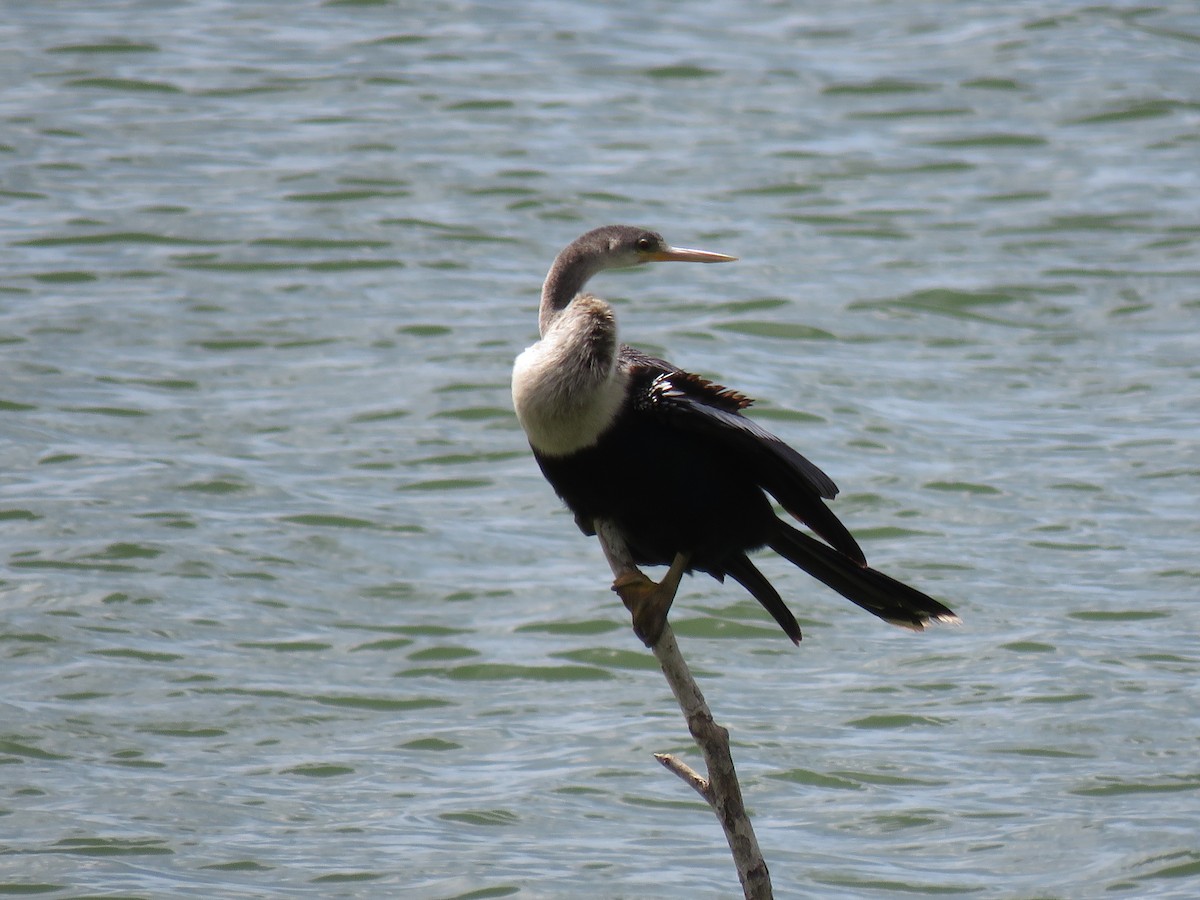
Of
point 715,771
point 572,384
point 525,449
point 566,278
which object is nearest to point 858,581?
point 715,771

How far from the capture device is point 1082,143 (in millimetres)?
15703

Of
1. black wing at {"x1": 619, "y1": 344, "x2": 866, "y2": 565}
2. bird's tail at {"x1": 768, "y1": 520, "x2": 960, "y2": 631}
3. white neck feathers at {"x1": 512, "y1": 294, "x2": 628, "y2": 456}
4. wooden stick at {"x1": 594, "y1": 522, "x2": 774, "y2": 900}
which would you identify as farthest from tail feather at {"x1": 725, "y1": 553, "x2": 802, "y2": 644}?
white neck feathers at {"x1": 512, "y1": 294, "x2": 628, "y2": 456}

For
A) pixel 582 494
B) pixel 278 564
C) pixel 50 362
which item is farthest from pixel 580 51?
pixel 582 494

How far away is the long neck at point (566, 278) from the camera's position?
4.63 meters

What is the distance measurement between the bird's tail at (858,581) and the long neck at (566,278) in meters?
0.77

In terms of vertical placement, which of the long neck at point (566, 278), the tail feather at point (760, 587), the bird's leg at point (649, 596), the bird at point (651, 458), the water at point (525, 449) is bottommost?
the water at point (525, 449)

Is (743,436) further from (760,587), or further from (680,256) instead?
(680,256)

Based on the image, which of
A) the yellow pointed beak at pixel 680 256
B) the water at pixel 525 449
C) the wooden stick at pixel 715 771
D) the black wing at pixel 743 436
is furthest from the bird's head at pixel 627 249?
the water at pixel 525 449

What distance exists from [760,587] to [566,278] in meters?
0.94

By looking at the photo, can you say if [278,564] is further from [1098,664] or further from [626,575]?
[626,575]

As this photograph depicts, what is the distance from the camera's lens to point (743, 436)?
14.0ft

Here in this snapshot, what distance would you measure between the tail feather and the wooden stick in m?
0.43

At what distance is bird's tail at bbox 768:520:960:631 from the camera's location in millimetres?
4594

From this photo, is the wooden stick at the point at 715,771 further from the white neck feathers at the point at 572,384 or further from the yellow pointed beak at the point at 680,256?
the yellow pointed beak at the point at 680,256
